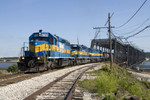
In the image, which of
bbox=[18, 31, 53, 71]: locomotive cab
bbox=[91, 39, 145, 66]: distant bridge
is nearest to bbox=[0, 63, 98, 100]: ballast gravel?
bbox=[18, 31, 53, 71]: locomotive cab

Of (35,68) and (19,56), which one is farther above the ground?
(19,56)

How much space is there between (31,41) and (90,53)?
27363mm

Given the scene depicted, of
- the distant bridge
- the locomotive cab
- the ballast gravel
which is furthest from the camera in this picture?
the distant bridge

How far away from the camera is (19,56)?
1580 centimetres

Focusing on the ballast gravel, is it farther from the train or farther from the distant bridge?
the distant bridge

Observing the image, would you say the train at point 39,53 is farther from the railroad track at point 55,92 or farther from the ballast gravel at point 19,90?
the railroad track at point 55,92

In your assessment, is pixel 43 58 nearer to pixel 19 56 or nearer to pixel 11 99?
pixel 19 56

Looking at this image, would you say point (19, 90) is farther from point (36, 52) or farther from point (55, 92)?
point (36, 52)

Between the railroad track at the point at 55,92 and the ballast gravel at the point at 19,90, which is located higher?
the railroad track at the point at 55,92

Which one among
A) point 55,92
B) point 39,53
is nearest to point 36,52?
point 39,53

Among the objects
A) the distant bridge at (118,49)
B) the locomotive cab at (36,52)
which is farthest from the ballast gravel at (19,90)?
the distant bridge at (118,49)

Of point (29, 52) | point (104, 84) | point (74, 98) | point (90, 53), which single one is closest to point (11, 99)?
point (74, 98)

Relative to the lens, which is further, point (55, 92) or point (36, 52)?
point (36, 52)

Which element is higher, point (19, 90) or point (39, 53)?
point (39, 53)
